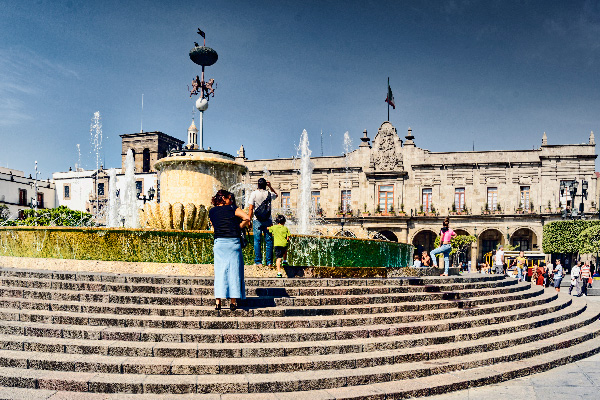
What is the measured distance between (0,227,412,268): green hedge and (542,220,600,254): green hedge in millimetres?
28580

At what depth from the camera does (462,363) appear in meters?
5.96

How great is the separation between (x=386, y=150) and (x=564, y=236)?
16139mm

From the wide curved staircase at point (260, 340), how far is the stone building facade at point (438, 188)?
28.5 m

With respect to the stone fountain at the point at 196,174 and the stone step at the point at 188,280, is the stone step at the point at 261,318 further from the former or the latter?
the stone fountain at the point at 196,174

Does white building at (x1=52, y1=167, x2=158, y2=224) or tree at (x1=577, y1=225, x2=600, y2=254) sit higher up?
white building at (x1=52, y1=167, x2=158, y2=224)

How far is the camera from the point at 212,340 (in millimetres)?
5680

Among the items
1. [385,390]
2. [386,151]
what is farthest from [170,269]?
[386,151]

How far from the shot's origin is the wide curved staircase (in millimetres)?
4852

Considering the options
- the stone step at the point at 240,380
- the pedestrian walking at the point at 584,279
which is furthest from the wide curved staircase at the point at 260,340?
the pedestrian walking at the point at 584,279

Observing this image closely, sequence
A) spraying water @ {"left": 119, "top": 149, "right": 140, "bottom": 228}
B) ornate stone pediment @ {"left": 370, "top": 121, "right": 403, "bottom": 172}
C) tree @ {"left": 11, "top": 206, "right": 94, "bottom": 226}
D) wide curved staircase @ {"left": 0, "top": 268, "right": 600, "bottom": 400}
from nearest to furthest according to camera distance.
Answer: wide curved staircase @ {"left": 0, "top": 268, "right": 600, "bottom": 400}, spraying water @ {"left": 119, "top": 149, "right": 140, "bottom": 228}, ornate stone pediment @ {"left": 370, "top": 121, "right": 403, "bottom": 172}, tree @ {"left": 11, "top": 206, "right": 94, "bottom": 226}

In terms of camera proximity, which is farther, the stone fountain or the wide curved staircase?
the stone fountain

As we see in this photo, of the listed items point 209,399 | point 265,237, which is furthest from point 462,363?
point 265,237

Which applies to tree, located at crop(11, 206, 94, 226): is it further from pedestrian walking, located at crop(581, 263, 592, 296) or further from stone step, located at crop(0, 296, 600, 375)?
stone step, located at crop(0, 296, 600, 375)

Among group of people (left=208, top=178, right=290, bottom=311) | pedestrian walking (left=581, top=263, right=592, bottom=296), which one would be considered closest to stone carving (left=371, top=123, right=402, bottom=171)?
pedestrian walking (left=581, top=263, right=592, bottom=296)
